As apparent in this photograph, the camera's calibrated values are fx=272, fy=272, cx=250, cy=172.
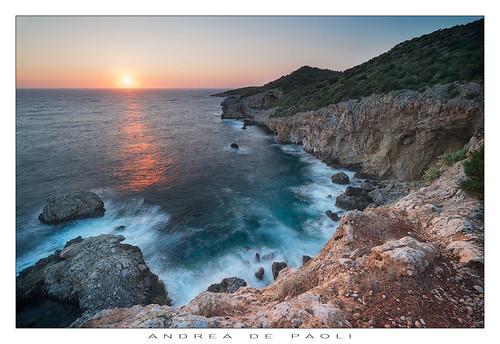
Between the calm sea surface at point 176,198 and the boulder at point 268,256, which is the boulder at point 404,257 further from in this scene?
the boulder at point 268,256

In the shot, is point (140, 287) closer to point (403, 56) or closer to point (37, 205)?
point (37, 205)

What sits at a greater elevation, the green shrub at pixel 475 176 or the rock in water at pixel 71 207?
the green shrub at pixel 475 176

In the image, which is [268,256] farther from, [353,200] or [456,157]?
[456,157]

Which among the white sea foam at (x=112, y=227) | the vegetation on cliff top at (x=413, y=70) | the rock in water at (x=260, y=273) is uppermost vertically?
the vegetation on cliff top at (x=413, y=70)

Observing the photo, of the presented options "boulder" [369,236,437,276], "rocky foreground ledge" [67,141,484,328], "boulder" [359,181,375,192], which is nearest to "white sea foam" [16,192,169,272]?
"rocky foreground ledge" [67,141,484,328]

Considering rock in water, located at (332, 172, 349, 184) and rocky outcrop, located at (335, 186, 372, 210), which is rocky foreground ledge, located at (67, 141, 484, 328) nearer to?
rocky outcrop, located at (335, 186, 372, 210)

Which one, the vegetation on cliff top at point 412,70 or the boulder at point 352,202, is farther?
the boulder at point 352,202
